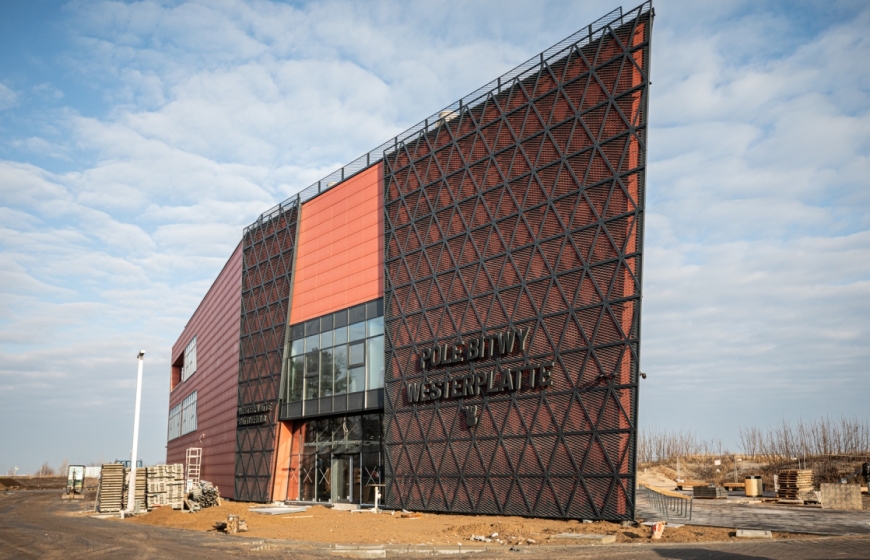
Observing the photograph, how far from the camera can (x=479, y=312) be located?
31703 millimetres

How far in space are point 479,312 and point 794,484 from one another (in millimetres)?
19494

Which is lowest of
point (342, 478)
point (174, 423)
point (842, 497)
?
point (342, 478)

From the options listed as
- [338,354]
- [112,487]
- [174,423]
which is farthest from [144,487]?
[174,423]

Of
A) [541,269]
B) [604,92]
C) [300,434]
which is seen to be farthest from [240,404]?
[604,92]

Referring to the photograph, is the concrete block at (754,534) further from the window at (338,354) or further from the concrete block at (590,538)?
the window at (338,354)

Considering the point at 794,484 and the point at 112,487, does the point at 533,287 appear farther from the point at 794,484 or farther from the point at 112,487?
the point at 112,487

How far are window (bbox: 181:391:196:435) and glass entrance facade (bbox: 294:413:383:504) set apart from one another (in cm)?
2618

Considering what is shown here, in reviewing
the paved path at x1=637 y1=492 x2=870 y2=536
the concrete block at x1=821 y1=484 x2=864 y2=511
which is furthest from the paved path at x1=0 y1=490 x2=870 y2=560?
the concrete block at x1=821 y1=484 x2=864 y2=511

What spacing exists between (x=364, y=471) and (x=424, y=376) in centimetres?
800

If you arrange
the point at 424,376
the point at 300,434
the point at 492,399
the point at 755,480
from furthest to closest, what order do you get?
1. the point at 300,434
2. the point at 755,480
3. the point at 424,376
4. the point at 492,399

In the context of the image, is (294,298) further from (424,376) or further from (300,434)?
(424,376)

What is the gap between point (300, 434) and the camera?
44.7m

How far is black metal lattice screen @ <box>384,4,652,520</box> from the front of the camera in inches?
1045

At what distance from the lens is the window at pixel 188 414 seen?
66.6 metres
